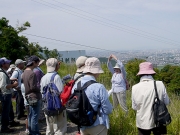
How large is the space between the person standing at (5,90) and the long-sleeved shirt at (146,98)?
2.75 metres

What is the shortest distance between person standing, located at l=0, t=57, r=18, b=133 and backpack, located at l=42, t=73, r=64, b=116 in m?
1.39

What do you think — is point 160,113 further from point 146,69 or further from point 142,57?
point 142,57

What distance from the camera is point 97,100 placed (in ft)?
8.93

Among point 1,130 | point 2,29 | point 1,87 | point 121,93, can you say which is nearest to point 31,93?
point 1,87

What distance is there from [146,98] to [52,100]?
1.46 metres

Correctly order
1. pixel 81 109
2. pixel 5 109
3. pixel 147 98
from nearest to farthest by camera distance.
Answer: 1. pixel 81 109
2. pixel 147 98
3. pixel 5 109

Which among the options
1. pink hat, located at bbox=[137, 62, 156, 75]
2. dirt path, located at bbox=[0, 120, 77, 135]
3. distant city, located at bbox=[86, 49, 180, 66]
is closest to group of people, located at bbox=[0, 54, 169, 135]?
pink hat, located at bbox=[137, 62, 156, 75]

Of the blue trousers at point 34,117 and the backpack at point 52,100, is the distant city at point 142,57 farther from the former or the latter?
the backpack at point 52,100

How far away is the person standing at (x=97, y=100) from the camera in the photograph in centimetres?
271

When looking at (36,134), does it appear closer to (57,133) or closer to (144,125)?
(57,133)

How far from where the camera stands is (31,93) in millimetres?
4398

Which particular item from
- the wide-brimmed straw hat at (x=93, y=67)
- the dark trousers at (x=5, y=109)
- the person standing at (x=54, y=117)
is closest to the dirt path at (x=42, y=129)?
the dark trousers at (x=5, y=109)

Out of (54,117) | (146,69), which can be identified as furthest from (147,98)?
(54,117)

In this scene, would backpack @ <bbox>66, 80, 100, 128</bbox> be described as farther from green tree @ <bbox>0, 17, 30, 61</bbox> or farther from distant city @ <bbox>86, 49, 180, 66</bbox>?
green tree @ <bbox>0, 17, 30, 61</bbox>
